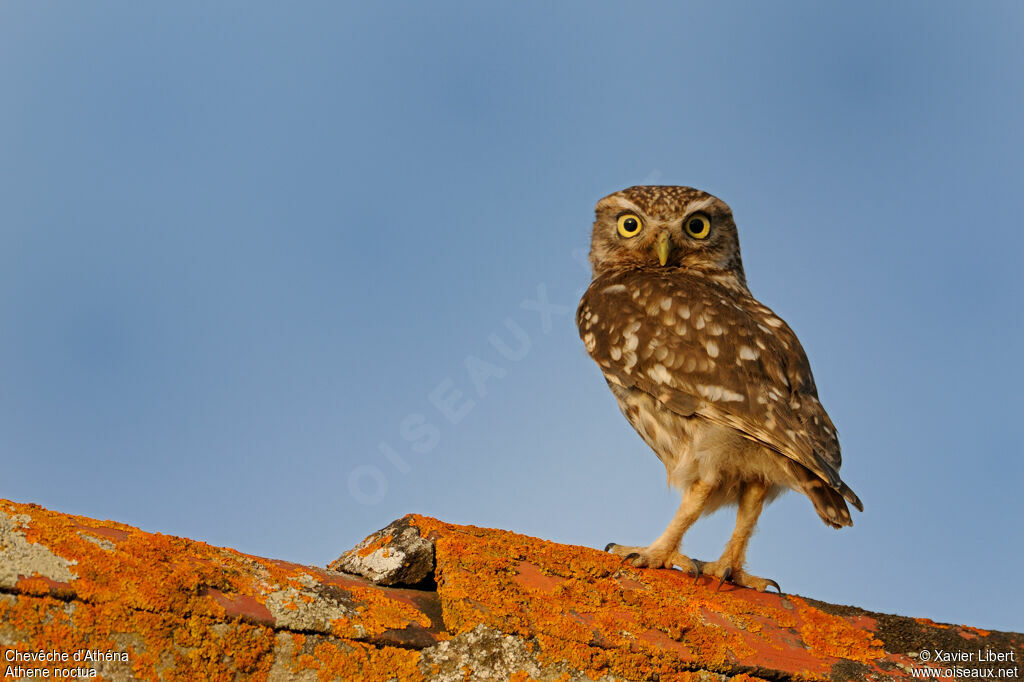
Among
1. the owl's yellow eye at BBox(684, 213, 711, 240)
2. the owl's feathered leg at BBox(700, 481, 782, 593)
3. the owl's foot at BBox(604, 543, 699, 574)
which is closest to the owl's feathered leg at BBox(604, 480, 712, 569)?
the owl's foot at BBox(604, 543, 699, 574)

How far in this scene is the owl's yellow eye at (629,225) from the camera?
21.9 feet

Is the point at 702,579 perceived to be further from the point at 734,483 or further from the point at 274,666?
the point at 274,666

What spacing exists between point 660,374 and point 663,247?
Answer: 54.2 inches

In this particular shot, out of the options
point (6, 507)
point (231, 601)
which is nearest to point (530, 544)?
point (231, 601)

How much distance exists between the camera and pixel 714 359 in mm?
5219

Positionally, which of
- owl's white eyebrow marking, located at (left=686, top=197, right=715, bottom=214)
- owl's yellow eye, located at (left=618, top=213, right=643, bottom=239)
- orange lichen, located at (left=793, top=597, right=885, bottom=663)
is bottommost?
orange lichen, located at (left=793, top=597, right=885, bottom=663)

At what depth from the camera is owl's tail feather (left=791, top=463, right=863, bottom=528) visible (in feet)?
15.4

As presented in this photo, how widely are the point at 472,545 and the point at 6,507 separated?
64.9 inches

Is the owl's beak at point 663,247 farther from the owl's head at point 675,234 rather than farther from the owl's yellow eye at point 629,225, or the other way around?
the owl's yellow eye at point 629,225

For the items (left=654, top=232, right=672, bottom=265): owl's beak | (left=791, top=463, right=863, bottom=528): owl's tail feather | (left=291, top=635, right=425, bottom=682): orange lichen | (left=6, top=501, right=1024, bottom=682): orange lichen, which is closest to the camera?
(left=6, top=501, right=1024, bottom=682): orange lichen

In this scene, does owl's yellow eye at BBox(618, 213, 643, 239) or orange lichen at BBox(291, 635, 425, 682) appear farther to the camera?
owl's yellow eye at BBox(618, 213, 643, 239)

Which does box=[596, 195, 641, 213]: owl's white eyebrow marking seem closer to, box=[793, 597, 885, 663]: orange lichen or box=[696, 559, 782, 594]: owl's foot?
box=[696, 559, 782, 594]: owl's foot

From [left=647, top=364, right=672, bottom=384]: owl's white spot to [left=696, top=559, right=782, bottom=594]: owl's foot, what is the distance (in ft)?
3.36

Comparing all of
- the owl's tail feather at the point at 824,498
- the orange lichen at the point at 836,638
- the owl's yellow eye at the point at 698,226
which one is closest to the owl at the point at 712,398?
the owl's tail feather at the point at 824,498
